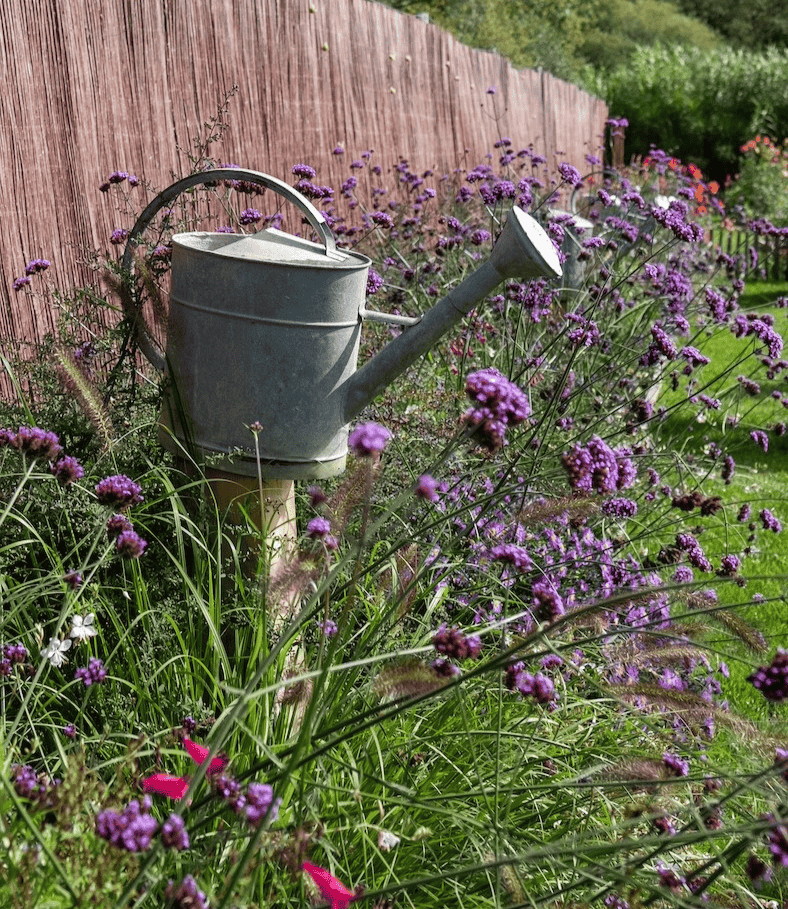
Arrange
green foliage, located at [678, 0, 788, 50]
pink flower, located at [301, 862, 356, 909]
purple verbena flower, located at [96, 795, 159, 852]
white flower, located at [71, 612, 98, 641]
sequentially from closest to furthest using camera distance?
purple verbena flower, located at [96, 795, 159, 852] < pink flower, located at [301, 862, 356, 909] < white flower, located at [71, 612, 98, 641] < green foliage, located at [678, 0, 788, 50]

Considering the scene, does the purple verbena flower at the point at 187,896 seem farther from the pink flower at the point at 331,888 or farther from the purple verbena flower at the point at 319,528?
the purple verbena flower at the point at 319,528

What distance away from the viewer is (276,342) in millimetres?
2281

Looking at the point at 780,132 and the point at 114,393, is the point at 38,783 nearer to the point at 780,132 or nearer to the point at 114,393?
the point at 114,393

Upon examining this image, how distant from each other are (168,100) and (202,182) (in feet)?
6.44

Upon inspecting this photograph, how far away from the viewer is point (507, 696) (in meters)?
2.22

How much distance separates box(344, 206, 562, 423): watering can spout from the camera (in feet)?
6.93

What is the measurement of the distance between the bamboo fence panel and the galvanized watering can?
0.96m

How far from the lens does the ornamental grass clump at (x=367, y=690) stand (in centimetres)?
129

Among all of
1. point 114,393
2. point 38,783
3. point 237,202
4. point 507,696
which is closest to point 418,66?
point 237,202

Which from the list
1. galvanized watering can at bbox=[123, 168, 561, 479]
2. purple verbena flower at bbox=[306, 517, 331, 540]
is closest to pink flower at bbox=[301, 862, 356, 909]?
purple verbena flower at bbox=[306, 517, 331, 540]

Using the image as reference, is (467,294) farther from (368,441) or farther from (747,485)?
(747,485)

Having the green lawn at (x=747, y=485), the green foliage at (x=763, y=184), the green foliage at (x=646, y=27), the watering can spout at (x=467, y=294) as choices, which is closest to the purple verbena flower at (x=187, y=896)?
the green lawn at (x=747, y=485)

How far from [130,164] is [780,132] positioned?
2009cm

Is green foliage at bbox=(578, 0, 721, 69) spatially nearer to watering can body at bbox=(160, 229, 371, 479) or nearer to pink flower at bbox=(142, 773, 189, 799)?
watering can body at bbox=(160, 229, 371, 479)
